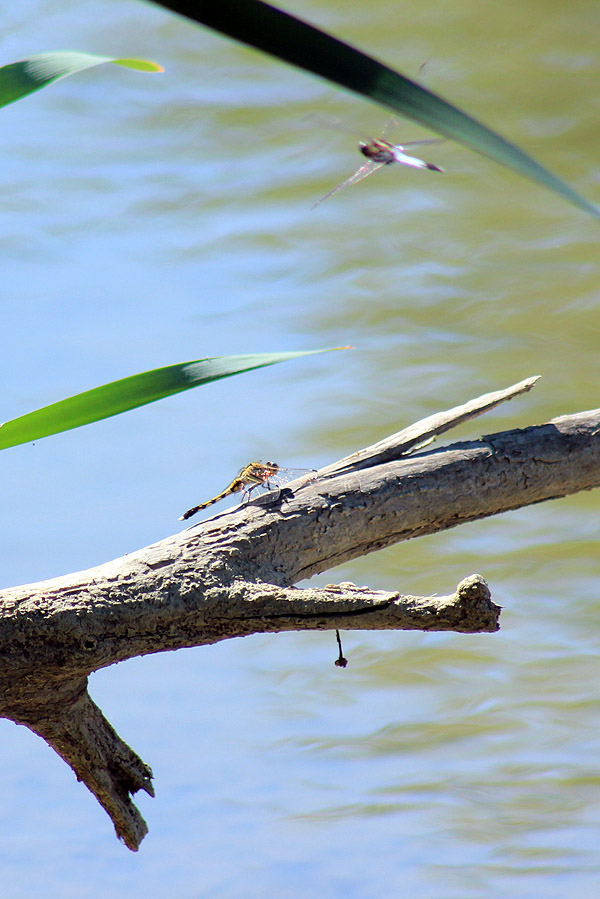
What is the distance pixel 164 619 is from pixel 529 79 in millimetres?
3197

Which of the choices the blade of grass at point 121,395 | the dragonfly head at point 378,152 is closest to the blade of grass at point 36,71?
the blade of grass at point 121,395

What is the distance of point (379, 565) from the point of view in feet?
7.46

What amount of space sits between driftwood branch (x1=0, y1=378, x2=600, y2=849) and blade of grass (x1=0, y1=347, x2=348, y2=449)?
0.19 metres

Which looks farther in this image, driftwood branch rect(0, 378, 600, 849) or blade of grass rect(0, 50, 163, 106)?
driftwood branch rect(0, 378, 600, 849)

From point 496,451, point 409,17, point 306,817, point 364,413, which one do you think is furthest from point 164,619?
point 409,17

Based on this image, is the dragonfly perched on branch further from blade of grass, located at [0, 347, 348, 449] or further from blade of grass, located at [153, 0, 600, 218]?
blade of grass, located at [153, 0, 600, 218]

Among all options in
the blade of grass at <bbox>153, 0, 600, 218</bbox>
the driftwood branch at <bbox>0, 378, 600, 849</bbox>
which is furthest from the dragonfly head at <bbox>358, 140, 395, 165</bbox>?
the blade of grass at <bbox>153, 0, 600, 218</bbox>

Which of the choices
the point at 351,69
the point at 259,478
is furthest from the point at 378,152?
the point at 351,69

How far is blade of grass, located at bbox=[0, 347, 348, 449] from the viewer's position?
571 mm

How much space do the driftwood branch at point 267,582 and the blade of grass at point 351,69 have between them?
1.46ft

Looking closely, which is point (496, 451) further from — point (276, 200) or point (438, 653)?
point (276, 200)

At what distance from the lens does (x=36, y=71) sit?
0.55 metres

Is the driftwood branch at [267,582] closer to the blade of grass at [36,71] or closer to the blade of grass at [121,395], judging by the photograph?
the blade of grass at [121,395]

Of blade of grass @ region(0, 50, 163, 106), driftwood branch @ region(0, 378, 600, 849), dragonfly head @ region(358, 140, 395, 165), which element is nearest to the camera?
blade of grass @ region(0, 50, 163, 106)
